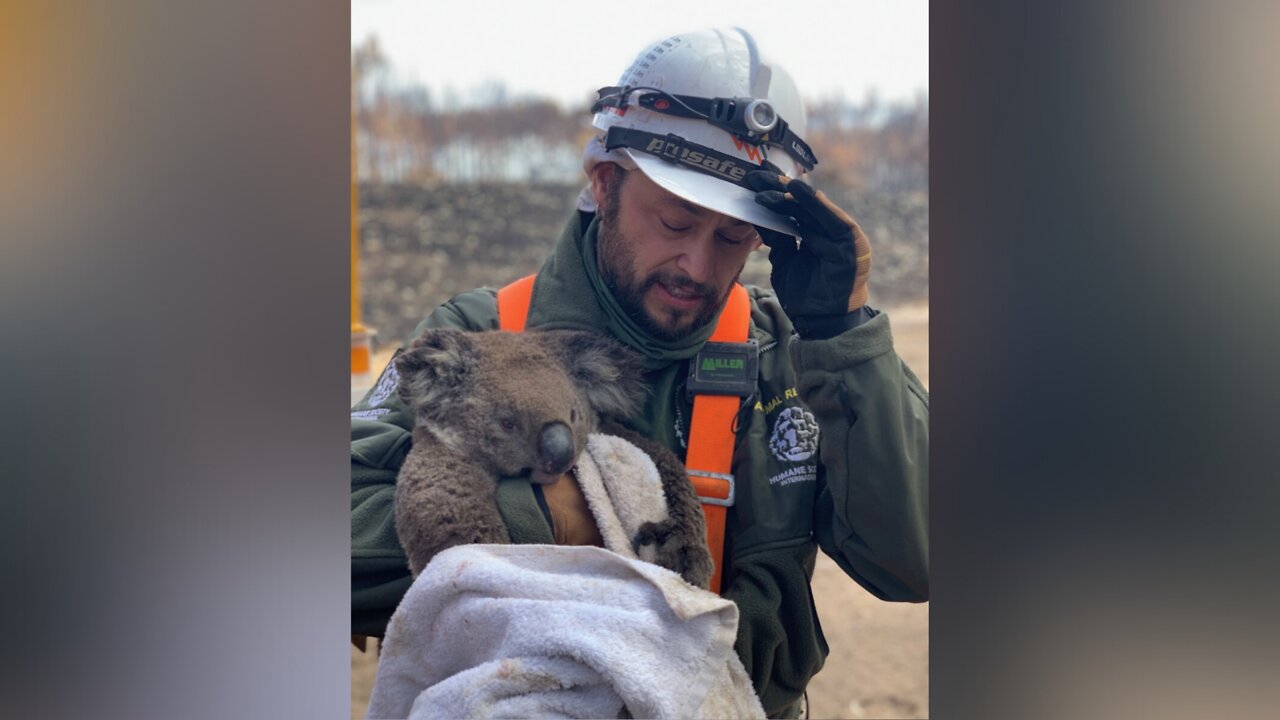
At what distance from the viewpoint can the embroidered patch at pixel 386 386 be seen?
250 cm

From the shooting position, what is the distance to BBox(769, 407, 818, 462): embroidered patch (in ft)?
8.23

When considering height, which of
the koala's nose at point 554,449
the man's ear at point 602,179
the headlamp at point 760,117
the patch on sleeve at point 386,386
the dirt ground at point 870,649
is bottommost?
the dirt ground at point 870,649

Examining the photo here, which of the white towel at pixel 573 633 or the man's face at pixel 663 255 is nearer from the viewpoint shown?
the white towel at pixel 573 633

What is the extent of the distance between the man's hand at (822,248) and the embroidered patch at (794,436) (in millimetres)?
194

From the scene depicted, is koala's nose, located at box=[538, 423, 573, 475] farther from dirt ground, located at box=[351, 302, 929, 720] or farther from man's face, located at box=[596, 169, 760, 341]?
dirt ground, located at box=[351, 302, 929, 720]

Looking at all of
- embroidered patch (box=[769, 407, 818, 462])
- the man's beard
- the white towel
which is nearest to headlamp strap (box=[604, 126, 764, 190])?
the man's beard

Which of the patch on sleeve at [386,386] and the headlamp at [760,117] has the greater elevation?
the headlamp at [760,117]

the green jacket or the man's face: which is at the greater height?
the man's face

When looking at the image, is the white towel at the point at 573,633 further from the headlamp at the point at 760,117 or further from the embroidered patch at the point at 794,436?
the headlamp at the point at 760,117

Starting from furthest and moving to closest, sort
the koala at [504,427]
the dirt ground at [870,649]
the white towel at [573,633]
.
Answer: the dirt ground at [870,649], the koala at [504,427], the white towel at [573,633]

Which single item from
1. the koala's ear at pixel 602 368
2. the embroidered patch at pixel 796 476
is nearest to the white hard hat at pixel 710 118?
the koala's ear at pixel 602 368

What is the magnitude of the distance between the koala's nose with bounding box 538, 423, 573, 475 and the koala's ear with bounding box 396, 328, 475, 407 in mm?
219

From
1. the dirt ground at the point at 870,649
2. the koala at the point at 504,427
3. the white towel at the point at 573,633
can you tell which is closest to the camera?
the white towel at the point at 573,633
